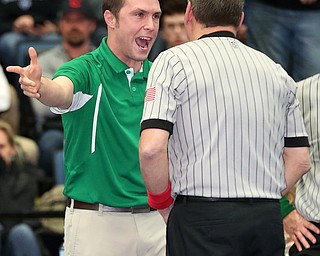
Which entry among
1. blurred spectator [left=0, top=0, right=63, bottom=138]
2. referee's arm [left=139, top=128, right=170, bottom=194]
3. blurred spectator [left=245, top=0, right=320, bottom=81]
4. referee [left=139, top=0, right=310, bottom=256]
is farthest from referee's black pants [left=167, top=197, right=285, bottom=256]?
blurred spectator [left=0, top=0, right=63, bottom=138]

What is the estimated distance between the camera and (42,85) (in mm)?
4379

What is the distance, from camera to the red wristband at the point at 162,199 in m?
4.22

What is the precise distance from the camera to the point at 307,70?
276 inches

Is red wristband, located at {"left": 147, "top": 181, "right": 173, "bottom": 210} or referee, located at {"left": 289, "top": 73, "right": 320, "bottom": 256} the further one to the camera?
referee, located at {"left": 289, "top": 73, "right": 320, "bottom": 256}

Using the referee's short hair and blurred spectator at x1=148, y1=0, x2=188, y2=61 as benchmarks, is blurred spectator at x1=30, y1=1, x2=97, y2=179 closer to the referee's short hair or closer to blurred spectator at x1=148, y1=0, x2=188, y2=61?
blurred spectator at x1=148, y1=0, x2=188, y2=61

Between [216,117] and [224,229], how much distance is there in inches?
18.1

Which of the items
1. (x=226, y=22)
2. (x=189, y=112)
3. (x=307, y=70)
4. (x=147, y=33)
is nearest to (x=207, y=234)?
(x=189, y=112)

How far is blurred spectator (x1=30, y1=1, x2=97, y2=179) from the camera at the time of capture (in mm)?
8641

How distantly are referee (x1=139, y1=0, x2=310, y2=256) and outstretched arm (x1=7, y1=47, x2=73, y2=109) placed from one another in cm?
51

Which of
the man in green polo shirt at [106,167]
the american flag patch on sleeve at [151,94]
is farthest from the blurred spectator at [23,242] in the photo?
the american flag patch on sleeve at [151,94]

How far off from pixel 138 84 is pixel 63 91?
1.92ft

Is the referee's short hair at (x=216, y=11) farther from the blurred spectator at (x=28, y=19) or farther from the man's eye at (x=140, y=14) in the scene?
the blurred spectator at (x=28, y=19)

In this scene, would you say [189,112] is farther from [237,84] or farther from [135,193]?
[135,193]

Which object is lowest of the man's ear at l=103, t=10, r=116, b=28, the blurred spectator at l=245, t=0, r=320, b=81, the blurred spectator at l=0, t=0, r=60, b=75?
the blurred spectator at l=0, t=0, r=60, b=75
